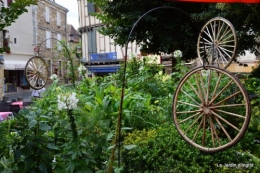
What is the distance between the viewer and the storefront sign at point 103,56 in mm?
13234

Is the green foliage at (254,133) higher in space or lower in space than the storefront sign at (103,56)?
lower

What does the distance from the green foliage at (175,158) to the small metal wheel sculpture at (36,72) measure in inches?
46.8

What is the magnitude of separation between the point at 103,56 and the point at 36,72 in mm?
11235

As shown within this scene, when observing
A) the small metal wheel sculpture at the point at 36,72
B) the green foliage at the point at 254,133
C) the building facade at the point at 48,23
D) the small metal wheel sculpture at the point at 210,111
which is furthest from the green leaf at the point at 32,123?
the building facade at the point at 48,23

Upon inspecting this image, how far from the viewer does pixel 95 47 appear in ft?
46.7

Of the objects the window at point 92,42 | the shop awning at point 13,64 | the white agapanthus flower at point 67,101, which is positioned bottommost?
the white agapanthus flower at point 67,101

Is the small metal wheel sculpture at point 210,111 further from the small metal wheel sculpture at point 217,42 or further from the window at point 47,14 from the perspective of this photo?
the window at point 47,14

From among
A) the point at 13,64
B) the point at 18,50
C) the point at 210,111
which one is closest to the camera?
the point at 210,111

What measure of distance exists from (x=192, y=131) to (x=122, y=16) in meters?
3.48

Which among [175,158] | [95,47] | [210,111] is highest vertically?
[95,47]

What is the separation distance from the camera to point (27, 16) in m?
→ 19.5

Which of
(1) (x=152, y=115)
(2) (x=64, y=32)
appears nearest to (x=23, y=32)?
(2) (x=64, y=32)

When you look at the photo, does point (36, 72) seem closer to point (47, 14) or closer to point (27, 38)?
point (27, 38)

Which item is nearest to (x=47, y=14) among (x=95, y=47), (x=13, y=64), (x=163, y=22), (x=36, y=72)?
(x=13, y=64)
